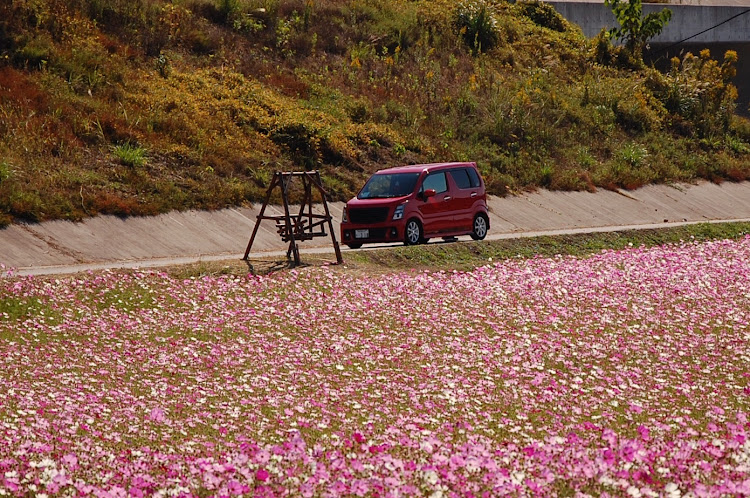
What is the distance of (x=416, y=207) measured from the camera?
24.7 meters

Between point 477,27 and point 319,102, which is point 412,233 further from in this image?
point 477,27

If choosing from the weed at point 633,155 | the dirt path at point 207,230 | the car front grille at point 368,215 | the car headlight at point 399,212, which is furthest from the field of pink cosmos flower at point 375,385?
the weed at point 633,155

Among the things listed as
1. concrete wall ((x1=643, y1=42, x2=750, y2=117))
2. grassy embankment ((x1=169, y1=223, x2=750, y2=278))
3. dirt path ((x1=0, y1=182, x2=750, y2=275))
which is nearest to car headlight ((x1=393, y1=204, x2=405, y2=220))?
grassy embankment ((x1=169, y1=223, x2=750, y2=278))

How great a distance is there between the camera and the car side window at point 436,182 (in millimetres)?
25281

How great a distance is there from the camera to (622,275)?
842 inches

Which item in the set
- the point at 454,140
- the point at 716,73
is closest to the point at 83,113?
the point at 454,140

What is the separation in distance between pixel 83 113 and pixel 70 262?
8851 millimetres

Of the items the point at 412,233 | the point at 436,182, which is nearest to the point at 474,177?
the point at 436,182

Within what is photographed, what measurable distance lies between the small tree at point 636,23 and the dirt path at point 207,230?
50.5 feet

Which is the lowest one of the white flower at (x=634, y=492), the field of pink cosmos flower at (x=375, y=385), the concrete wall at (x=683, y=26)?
the field of pink cosmos flower at (x=375, y=385)

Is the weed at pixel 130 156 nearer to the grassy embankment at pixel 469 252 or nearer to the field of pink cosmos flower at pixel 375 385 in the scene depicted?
the grassy embankment at pixel 469 252

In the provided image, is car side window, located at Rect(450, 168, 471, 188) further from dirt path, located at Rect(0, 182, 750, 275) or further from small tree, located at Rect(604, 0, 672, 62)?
small tree, located at Rect(604, 0, 672, 62)

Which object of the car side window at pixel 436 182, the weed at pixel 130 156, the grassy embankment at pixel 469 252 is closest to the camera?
the grassy embankment at pixel 469 252

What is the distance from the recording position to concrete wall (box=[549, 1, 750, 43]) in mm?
54219
